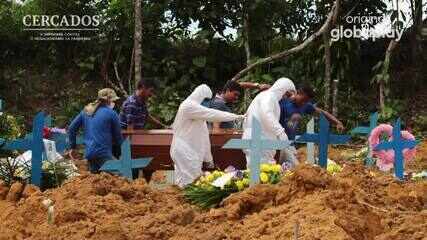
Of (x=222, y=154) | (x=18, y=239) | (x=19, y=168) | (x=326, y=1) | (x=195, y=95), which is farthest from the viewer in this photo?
(x=326, y=1)

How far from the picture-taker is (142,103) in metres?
10.8

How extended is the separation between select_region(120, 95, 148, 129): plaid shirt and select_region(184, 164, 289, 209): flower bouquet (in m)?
2.96

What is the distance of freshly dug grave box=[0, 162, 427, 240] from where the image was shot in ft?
17.7

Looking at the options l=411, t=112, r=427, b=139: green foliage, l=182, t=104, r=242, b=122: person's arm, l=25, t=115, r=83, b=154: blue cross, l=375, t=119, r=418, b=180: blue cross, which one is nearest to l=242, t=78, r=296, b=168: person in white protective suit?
l=182, t=104, r=242, b=122: person's arm

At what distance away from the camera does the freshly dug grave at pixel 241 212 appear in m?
5.40

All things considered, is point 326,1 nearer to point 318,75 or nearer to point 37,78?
point 318,75

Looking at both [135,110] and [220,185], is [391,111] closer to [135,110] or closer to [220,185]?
[135,110]

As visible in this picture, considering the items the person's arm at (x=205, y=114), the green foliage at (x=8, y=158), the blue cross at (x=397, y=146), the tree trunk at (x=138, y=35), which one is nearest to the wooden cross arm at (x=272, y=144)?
the blue cross at (x=397, y=146)

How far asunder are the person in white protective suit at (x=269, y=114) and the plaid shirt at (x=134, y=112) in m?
1.59

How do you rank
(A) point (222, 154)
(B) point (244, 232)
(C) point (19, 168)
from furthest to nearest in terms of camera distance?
(A) point (222, 154)
(C) point (19, 168)
(B) point (244, 232)

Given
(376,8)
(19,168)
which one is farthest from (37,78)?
(19,168)

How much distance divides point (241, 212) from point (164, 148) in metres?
→ 4.18

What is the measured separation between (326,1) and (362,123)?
3.22 m

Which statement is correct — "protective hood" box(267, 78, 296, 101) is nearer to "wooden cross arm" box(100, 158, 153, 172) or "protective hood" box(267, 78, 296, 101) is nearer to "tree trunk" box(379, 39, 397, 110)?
"wooden cross arm" box(100, 158, 153, 172)
